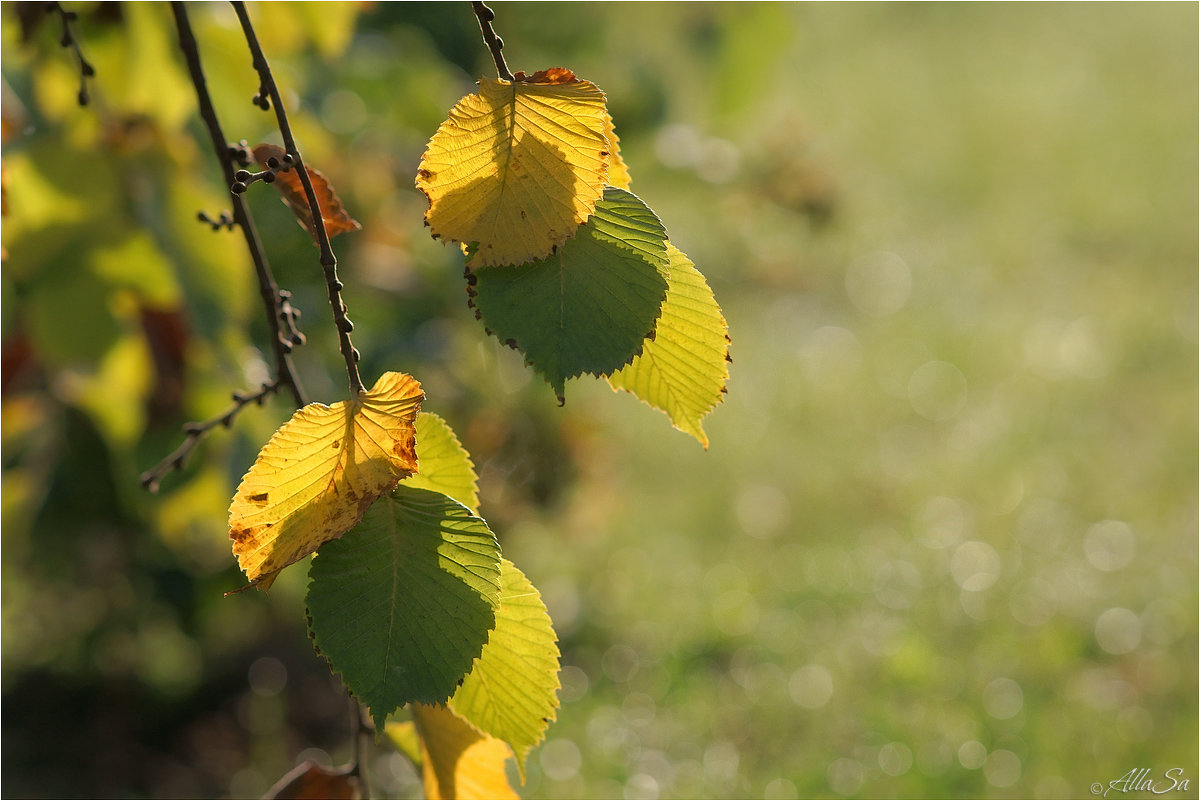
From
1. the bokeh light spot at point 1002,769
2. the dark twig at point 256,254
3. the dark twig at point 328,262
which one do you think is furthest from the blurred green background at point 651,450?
the dark twig at point 328,262

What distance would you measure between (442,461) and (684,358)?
10 cm

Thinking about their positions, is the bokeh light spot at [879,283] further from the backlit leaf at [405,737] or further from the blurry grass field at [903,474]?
the backlit leaf at [405,737]

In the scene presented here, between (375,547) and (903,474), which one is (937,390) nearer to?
(903,474)

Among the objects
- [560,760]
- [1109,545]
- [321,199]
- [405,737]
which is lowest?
[560,760]

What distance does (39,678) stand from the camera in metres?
2.14

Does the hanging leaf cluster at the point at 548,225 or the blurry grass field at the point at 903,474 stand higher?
the hanging leaf cluster at the point at 548,225

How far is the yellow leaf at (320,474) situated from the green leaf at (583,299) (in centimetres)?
4

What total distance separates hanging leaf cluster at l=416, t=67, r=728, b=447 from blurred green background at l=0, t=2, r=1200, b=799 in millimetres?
Result: 368

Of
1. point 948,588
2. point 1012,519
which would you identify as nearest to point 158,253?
point 948,588

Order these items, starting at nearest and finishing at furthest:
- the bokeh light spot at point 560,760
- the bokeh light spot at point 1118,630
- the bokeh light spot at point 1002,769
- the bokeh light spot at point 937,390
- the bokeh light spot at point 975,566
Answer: the bokeh light spot at point 1002,769 < the bokeh light spot at point 560,760 < the bokeh light spot at point 1118,630 < the bokeh light spot at point 975,566 < the bokeh light spot at point 937,390

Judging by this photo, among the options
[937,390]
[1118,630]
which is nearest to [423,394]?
[1118,630]

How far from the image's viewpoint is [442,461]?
1.39 ft

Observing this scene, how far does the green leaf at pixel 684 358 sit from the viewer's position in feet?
1.33

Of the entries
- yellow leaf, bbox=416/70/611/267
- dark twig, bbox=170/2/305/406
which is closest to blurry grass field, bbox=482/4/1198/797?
dark twig, bbox=170/2/305/406
